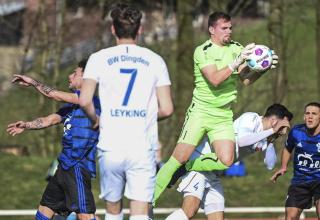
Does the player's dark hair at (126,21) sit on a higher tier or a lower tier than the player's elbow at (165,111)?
higher

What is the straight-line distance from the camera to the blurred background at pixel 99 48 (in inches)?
805

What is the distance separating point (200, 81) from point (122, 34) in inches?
94.8

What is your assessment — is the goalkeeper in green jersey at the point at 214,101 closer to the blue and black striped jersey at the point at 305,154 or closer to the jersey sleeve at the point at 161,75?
the blue and black striped jersey at the point at 305,154

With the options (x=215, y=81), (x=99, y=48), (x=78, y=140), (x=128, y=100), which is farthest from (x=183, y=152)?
(x=99, y=48)

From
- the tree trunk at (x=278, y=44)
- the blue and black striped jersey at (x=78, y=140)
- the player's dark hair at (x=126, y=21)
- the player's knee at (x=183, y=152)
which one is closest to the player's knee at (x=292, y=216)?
the player's knee at (x=183, y=152)

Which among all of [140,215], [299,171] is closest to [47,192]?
[140,215]

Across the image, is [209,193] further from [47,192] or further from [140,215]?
[140,215]

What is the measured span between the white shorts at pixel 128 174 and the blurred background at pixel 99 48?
9.44 m

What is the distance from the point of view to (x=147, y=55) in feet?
26.4

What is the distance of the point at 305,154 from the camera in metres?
11.5

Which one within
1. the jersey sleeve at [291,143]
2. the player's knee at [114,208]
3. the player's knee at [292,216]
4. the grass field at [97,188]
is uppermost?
the jersey sleeve at [291,143]

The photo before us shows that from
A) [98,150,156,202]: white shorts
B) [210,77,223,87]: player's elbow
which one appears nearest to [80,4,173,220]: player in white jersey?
[98,150,156,202]: white shorts

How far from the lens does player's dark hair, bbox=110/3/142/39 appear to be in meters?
7.95

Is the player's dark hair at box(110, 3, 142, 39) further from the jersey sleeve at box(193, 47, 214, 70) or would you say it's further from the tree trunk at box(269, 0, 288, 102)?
the tree trunk at box(269, 0, 288, 102)
